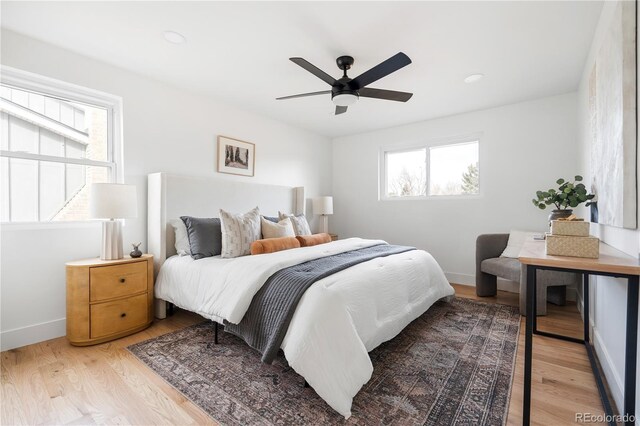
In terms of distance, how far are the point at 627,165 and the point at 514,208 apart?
264cm

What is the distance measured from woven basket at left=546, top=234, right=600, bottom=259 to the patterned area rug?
0.91 metres

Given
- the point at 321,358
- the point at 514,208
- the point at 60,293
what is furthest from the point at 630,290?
the point at 60,293

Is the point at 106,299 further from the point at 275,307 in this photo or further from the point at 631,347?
the point at 631,347

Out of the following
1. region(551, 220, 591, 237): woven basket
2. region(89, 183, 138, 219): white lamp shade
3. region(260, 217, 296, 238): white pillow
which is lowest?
region(260, 217, 296, 238): white pillow

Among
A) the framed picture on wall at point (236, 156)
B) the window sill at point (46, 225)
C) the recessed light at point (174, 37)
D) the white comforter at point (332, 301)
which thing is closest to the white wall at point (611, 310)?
the white comforter at point (332, 301)

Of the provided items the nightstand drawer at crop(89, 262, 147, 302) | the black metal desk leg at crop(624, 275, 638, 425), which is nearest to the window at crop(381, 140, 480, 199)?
the black metal desk leg at crop(624, 275, 638, 425)

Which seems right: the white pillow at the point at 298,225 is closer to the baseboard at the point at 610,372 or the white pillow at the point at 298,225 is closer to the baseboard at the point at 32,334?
the baseboard at the point at 32,334

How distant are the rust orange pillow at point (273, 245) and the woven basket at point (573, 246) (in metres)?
2.13

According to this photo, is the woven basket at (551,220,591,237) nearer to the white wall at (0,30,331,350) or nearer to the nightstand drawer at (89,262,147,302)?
the nightstand drawer at (89,262,147,302)

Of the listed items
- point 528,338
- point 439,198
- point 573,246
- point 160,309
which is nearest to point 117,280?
point 160,309

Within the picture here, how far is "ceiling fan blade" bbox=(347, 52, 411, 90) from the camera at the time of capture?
1985 mm

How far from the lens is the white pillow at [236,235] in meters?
2.75

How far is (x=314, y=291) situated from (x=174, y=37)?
2293 mm

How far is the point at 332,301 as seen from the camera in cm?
171
